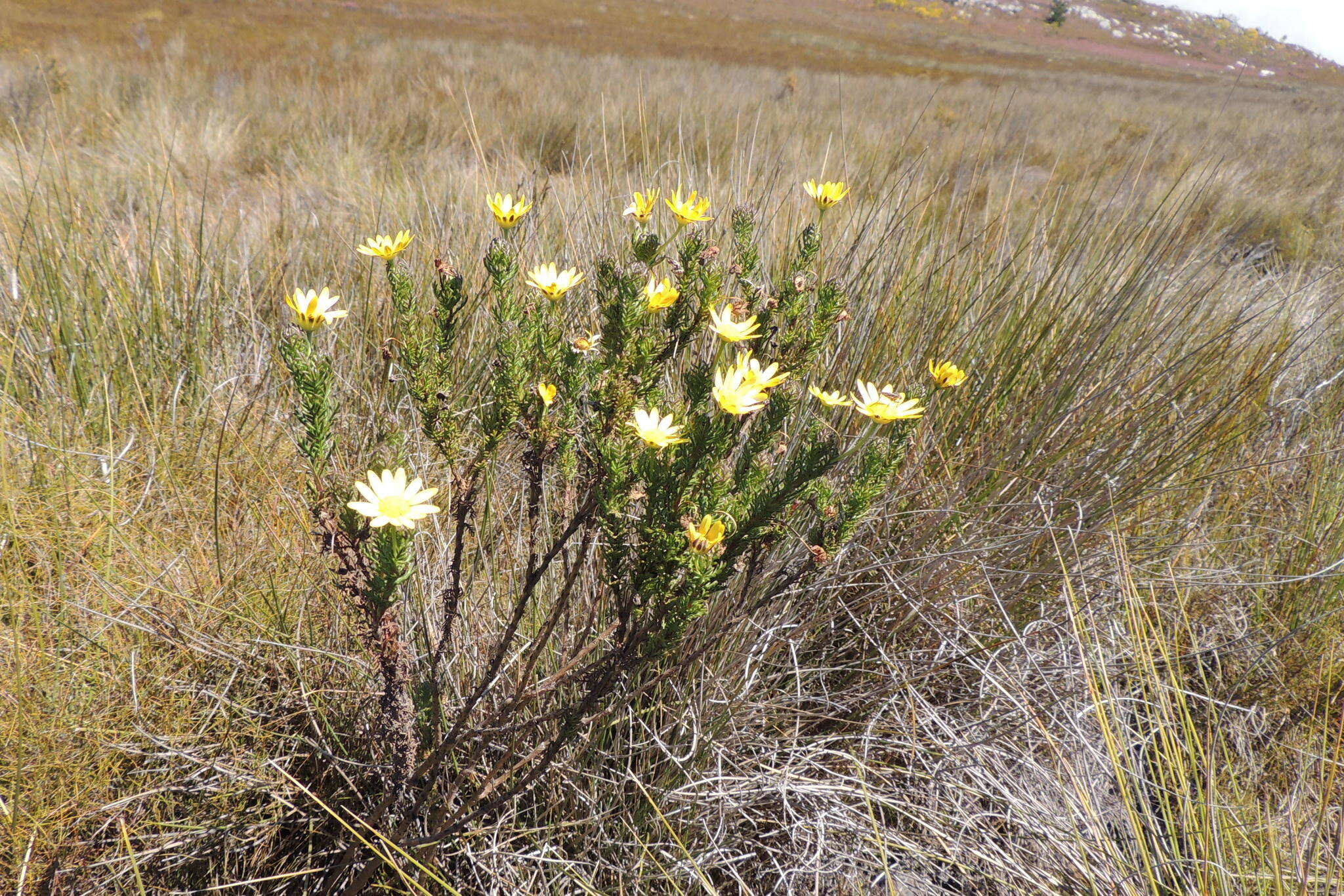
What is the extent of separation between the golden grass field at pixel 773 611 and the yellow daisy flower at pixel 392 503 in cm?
8

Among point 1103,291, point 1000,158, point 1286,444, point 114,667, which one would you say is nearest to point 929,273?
point 1103,291

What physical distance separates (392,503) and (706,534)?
1.26ft

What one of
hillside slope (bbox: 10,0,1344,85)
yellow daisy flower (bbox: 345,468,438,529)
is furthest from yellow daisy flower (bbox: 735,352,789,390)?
hillside slope (bbox: 10,0,1344,85)

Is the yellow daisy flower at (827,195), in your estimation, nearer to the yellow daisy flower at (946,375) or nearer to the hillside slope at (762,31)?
the yellow daisy flower at (946,375)

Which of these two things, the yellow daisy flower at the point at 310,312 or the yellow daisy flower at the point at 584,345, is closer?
the yellow daisy flower at the point at 310,312

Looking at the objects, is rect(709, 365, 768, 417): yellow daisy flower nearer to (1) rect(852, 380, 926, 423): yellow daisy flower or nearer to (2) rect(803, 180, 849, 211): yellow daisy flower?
(1) rect(852, 380, 926, 423): yellow daisy flower

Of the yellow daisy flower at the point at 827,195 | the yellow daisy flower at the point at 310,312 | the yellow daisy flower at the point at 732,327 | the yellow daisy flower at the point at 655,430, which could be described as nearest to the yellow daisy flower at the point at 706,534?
the yellow daisy flower at the point at 655,430

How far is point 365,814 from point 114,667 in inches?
20.8

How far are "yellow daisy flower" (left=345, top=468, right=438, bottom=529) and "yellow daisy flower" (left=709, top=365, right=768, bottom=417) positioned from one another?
35cm

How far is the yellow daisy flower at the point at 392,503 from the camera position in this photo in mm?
810

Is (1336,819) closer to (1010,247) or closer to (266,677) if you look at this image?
(1010,247)

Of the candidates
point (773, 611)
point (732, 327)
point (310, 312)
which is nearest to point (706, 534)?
point (732, 327)

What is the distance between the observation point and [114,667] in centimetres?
127

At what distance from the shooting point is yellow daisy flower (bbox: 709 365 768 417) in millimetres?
834
